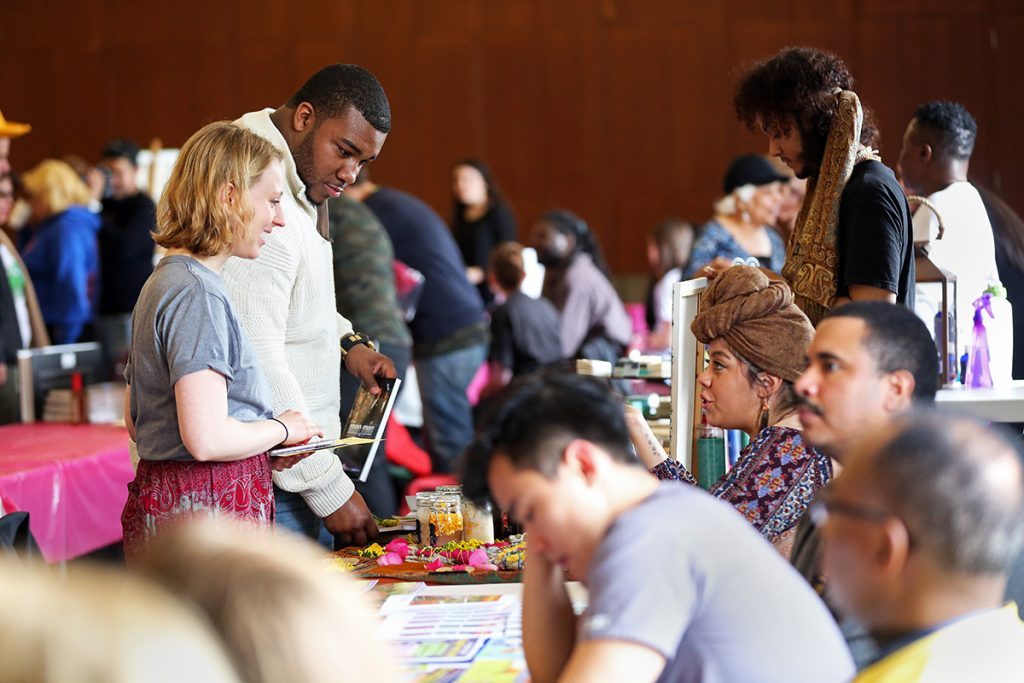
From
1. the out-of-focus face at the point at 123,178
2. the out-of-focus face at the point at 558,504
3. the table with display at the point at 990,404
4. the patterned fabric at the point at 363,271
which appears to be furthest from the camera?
the out-of-focus face at the point at 123,178

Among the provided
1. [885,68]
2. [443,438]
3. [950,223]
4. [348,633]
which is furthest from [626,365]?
[885,68]

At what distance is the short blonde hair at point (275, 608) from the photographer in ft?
2.52

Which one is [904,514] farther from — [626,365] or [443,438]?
[443,438]

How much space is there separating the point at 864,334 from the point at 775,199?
3.86 m

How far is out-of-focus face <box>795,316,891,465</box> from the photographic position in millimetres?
1852

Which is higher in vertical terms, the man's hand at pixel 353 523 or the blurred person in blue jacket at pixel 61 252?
the blurred person in blue jacket at pixel 61 252

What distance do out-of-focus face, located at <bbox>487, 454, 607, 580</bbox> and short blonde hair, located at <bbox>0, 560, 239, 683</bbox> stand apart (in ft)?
2.07

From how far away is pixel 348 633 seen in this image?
2.60ft

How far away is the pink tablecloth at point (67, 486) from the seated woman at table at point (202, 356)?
1.32 meters

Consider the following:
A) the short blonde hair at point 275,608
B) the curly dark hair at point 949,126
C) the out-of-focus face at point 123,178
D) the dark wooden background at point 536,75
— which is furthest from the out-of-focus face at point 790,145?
the dark wooden background at point 536,75

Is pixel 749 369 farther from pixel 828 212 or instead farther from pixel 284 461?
pixel 284 461

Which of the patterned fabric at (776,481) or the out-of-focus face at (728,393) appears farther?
the out-of-focus face at (728,393)

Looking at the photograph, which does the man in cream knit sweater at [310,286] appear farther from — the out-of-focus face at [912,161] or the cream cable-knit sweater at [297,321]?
the out-of-focus face at [912,161]

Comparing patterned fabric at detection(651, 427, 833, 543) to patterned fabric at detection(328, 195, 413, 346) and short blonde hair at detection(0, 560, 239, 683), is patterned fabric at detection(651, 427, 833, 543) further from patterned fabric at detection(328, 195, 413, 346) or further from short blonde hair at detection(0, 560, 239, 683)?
patterned fabric at detection(328, 195, 413, 346)
